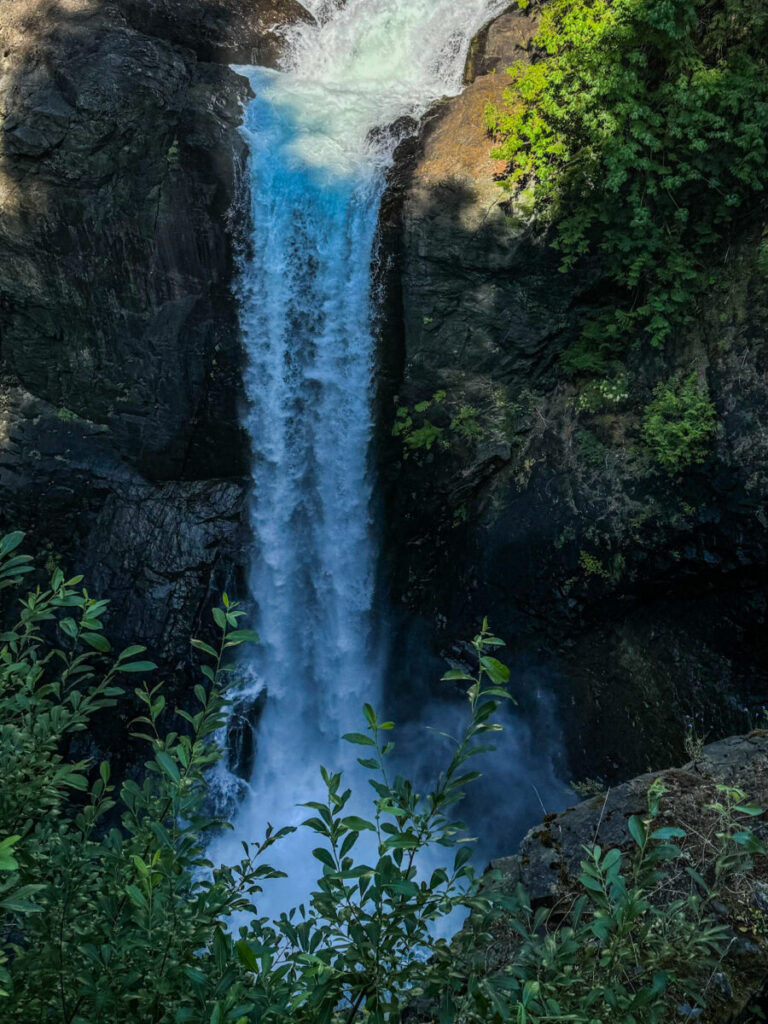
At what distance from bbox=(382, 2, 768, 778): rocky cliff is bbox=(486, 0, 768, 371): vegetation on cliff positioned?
0.33 meters

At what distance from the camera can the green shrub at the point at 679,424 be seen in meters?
7.01

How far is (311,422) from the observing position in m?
8.98

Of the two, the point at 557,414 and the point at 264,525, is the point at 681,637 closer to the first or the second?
the point at 557,414

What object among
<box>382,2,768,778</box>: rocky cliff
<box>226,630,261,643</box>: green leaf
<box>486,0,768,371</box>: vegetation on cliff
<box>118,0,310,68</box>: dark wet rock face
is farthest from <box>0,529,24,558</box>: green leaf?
<box>118,0,310,68</box>: dark wet rock face

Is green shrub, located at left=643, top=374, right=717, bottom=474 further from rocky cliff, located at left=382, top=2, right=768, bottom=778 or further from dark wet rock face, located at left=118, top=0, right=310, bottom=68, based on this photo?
dark wet rock face, located at left=118, top=0, right=310, bottom=68

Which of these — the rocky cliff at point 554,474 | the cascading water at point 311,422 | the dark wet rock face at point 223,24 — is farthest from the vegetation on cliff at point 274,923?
the dark wet rock face at point 223,24

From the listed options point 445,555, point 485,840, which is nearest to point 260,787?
point 485,840

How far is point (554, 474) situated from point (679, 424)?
1.47m

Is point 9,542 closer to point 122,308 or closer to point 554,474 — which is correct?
point 554,474

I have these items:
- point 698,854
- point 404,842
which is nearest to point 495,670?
point 404,842

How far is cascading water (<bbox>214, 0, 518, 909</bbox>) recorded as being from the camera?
873cm

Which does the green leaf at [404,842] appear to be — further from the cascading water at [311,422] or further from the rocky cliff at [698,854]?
the cascading water at [311,422]

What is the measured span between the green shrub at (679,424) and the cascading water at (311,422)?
344cm

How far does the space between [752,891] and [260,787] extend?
Answer: 644 cm
